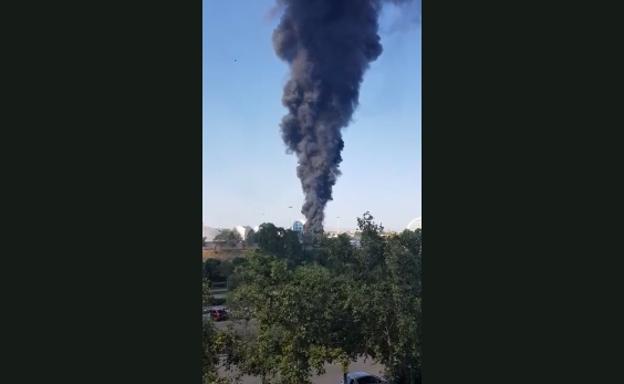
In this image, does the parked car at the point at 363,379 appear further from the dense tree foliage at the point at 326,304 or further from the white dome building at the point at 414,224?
the white dome building at the point at 414,224

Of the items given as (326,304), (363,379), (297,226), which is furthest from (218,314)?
(363,379)

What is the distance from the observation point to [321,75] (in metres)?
11.5

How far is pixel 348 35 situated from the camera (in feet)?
36.3

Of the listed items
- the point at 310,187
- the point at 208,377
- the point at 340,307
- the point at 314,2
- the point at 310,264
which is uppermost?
the point at 314,2

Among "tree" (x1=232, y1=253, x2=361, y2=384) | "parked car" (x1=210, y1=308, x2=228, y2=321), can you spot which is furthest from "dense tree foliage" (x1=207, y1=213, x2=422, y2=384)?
"parked car" (x1=210, y1=308, x2=228, y2=321)

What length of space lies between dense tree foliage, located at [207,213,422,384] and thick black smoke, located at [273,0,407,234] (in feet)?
4.36

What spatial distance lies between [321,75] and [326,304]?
501 centimetres

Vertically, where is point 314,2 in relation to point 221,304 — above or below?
above

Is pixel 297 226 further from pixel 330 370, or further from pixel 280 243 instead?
pixel 330 370

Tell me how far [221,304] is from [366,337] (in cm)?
239

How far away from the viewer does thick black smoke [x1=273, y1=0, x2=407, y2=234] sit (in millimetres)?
10891

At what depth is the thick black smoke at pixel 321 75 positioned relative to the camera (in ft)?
35.7

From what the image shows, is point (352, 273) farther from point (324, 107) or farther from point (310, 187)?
point (324, 107)

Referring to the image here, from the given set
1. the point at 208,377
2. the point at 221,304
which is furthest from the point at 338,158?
the point at 208,377
